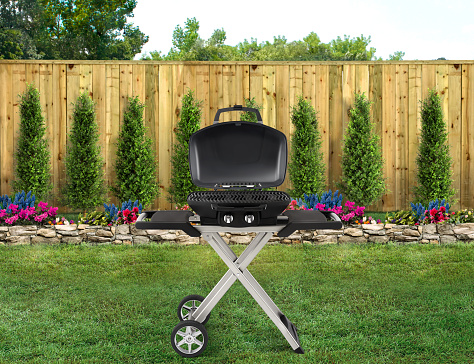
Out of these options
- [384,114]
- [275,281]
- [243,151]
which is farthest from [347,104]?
[243,151]

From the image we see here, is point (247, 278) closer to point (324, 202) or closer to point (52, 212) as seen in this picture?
point (324, 202)

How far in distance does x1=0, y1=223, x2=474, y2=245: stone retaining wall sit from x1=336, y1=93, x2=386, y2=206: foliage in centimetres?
190

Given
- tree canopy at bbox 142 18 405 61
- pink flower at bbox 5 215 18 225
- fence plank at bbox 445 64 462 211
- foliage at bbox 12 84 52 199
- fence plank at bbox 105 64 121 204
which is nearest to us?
pink flower at bbox 5 215 18 225

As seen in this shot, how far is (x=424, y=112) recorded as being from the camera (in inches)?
314

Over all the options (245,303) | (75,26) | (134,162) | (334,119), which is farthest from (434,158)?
(75,26)

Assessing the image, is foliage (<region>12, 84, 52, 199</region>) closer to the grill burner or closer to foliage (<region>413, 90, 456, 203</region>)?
the grill burner

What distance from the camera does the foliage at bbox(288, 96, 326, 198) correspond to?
7668mm

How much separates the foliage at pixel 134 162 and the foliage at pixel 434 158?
4.87m

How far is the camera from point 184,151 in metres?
7.66

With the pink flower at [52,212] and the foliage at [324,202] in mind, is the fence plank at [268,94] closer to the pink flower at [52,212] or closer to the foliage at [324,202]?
the foliage at [324,202]

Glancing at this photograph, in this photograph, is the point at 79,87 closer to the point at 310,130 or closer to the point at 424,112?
the point at 310,130

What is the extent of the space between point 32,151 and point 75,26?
14059 millimetres

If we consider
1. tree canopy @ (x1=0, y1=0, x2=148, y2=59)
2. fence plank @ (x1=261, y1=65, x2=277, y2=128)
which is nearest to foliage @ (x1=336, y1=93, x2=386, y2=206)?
fence plank @ (x1=261, y1=65, x2=277, y2=128)

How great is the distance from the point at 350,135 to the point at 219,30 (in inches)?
1038
